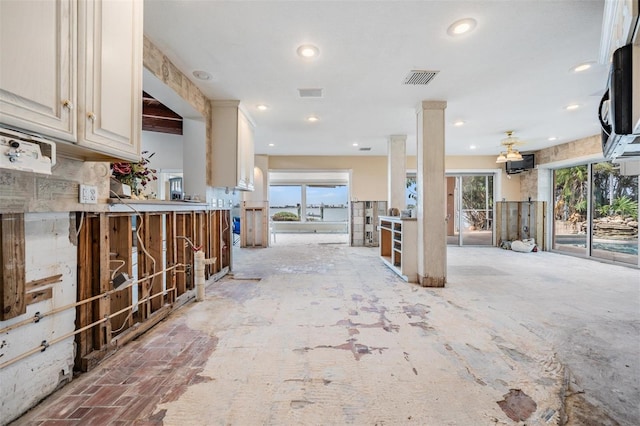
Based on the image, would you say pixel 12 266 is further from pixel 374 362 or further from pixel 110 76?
pixel 374 362

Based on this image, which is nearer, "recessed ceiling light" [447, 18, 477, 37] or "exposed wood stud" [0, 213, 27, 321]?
"exposed wood stud" [0, 213, 27, 321]

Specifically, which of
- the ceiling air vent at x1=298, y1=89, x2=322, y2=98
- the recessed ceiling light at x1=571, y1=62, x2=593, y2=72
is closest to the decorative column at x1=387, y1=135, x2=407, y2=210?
the ceiling air vent at x1=298, y1=89, x2=322, y2=98

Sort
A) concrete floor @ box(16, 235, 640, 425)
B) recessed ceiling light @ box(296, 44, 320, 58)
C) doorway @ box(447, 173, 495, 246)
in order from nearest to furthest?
1. concrete floor @ box(16, 235, 640, 425)
2. recessed ceiling light @ box(296, 44, 320, 58)
3. doorway @ box(447, 173, 495, 246)

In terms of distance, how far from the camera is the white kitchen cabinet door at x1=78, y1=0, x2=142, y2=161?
137 centimetres

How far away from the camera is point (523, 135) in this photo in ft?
19.7

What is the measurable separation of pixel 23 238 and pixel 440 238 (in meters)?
4.16

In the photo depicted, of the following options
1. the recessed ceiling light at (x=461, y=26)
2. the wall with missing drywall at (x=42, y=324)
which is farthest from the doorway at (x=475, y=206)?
the wall with missing drywall at (x=42, y=324)

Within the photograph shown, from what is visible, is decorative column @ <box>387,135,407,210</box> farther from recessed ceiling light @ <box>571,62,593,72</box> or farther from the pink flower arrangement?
the pink flower arrangement

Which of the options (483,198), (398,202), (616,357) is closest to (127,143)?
(616,357)

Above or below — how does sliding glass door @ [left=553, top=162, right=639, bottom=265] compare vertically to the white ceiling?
below

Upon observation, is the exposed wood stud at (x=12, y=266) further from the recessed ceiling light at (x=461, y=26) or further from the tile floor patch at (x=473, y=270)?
the tile floor patch at (x=473, y=270)

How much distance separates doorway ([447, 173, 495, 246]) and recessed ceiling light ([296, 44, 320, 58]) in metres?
7.02

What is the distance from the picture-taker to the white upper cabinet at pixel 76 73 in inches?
42.5

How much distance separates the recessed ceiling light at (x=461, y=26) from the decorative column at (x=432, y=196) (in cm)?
154
